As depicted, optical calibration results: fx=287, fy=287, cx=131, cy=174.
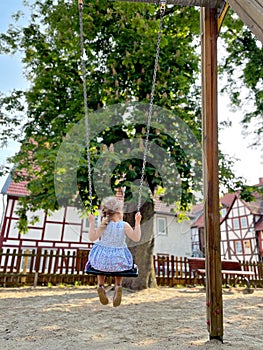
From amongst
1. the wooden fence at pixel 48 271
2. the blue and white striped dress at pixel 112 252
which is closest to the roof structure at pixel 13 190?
the wooden fence at pixel 48 271

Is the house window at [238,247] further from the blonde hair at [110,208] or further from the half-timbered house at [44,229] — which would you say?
the blonde hair at [110,208]

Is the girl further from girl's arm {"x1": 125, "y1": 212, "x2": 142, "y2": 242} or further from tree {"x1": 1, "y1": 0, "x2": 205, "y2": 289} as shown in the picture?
tree {"x1": 1, "y1": 0, "x2": 205, "y2": 289}

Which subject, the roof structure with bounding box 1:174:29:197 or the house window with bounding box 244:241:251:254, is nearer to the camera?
the roof structure with bounding box 1:174:29:197

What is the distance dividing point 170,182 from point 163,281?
4.53 meters

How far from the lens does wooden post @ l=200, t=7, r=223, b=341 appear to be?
312cm

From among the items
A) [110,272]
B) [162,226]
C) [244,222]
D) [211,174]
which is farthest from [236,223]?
[110,272]

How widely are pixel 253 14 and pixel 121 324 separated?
4.05 meters

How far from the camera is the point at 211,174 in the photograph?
333 centimetres

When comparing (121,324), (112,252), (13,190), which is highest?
(13,190)

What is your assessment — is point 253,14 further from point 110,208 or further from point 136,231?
point 110,208

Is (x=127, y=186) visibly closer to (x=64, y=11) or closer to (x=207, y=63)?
(x=207, y=63)

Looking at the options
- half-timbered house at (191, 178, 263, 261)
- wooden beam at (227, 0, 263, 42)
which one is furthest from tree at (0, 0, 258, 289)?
half-timbered house at (191, 178, 263, 261)

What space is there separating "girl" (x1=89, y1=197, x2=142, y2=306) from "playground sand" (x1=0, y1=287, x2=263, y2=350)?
0.69 m

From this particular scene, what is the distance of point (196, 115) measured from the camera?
27.1ft
